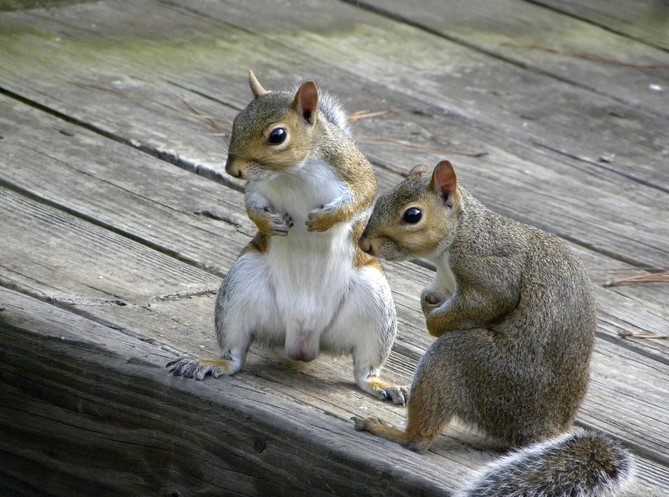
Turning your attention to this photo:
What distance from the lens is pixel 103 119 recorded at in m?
3.65

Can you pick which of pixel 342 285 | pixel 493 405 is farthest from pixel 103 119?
pixel 493 405

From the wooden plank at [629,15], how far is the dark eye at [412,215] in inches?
115

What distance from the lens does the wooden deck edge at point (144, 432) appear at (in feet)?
7.24

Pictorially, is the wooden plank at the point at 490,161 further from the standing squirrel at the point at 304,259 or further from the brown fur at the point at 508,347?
the brown fur at the point at 508,347

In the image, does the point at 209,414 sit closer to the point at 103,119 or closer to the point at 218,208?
the point at 218,208

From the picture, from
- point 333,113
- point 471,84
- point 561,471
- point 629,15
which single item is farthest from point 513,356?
point 629,15

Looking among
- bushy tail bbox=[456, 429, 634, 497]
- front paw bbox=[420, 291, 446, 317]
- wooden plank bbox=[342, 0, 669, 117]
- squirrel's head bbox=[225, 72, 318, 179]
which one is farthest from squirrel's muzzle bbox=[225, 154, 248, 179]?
wooden plank bbox=[342, 0, 669, 117]

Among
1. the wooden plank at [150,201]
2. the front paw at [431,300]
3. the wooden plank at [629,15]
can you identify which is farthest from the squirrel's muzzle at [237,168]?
the wooden plank at [629,15]

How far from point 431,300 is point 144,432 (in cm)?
58

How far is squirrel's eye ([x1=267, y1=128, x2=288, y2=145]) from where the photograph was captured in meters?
2.51

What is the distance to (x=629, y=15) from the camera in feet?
17.3

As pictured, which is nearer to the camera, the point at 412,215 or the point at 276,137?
the point at 412,215

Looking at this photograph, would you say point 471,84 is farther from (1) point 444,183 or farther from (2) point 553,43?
(1) point 444,183

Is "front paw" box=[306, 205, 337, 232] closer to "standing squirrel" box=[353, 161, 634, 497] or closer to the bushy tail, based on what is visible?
"standing squirrel" box=[353, 161, 634, 497]
